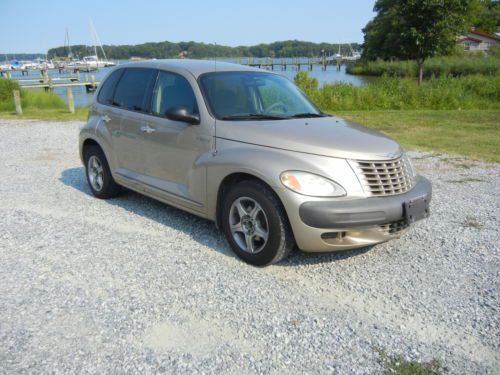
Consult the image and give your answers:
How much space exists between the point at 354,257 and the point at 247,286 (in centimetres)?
124

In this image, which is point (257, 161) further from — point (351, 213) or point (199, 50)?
point (199, 50)

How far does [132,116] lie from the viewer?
217 inches

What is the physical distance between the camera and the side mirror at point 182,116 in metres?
4.56

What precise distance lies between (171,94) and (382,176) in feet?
8.10

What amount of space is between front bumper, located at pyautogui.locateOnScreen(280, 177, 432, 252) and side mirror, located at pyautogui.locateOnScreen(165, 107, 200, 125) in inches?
53.7

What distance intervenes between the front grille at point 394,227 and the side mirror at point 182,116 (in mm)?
2078

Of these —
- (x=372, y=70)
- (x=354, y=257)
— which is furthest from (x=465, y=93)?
(x=372, y=70)

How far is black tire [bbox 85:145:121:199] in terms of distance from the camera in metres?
6.23

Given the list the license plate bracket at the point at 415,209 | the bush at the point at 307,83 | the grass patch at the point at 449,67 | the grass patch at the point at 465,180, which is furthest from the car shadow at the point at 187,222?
the grass patch at the point at 449,67

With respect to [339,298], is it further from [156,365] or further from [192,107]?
[192,107]

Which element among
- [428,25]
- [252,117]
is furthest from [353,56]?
[252,117]

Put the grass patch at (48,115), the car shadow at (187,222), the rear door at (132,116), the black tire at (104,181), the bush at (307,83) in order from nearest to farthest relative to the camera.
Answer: the car shadow at (187,222) → the rear door at (132,116) → the black tire at (104,181) → the grass patch at (48,115) → the bush at (307,83)

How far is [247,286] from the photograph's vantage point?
387 cm

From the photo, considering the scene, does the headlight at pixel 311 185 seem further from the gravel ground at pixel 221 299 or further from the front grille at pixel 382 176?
the gravel ground at pixel 221 299
